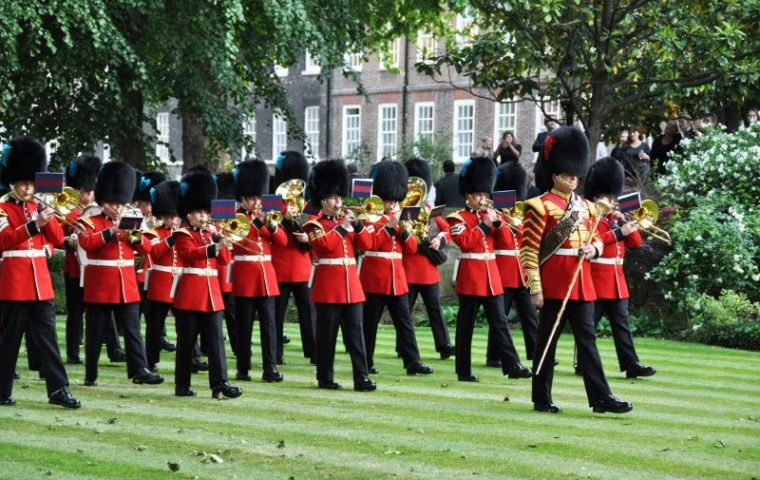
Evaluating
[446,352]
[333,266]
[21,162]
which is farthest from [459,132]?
[21,162]

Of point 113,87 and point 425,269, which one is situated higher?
point 113,87

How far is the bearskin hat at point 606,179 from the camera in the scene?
12.7m

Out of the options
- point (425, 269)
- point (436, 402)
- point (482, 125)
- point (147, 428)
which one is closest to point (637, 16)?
point (425, 269)

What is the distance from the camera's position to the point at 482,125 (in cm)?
3719

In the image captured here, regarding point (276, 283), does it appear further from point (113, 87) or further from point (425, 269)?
point (113, 87)

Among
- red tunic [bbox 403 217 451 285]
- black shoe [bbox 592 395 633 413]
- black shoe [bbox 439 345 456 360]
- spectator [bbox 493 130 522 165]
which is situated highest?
spectator [bbox 493 130 522 165]

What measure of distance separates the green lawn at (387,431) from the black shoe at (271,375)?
0.23 feet

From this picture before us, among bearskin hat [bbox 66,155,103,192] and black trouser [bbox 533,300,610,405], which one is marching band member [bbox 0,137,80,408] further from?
black trouser [bbox 533,300,610,405]

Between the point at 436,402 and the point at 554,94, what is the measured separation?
9.07 m

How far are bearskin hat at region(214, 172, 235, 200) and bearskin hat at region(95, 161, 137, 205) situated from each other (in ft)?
4.68

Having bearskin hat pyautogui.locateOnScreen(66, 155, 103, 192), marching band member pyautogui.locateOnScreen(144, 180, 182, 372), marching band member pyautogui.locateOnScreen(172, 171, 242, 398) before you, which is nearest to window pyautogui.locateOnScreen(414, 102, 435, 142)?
bearskin hat pyautogui.locateOnScreen(66, 155, 103, 192)

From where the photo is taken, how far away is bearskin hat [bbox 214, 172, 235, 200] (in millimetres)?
13719

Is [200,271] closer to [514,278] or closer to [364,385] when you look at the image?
[364,385]

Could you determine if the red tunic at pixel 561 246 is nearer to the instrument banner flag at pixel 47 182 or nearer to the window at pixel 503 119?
the instrument banner flag at pixel 47 182
